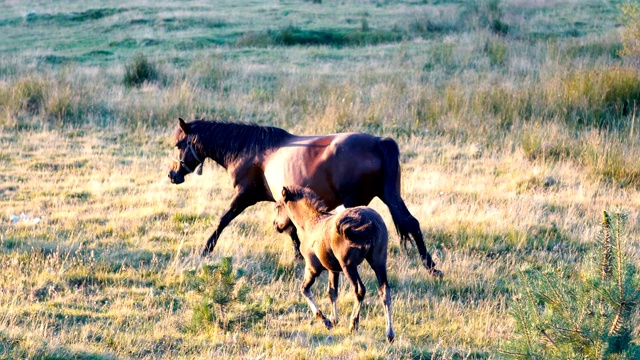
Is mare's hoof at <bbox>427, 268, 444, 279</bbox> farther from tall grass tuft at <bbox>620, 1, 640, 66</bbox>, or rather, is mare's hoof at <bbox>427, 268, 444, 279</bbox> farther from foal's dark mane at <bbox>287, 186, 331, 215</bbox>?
tall grass tuft at <bbox>620, 1, 640, 66</bbox>

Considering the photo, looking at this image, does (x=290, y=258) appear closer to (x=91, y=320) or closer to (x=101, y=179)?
(x=91, y=320)

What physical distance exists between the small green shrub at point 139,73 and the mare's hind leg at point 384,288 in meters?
13.2

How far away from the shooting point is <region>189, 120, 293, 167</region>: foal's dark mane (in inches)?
316

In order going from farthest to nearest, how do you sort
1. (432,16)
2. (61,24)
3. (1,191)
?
(61,24) → (432,16) → (1,191)

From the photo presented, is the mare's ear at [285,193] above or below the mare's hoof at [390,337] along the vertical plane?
above

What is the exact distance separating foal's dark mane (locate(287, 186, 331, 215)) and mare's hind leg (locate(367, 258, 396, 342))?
0.65 meters

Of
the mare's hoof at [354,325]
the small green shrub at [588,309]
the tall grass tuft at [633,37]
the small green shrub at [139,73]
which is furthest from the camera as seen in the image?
the small green shrub at [139,73]

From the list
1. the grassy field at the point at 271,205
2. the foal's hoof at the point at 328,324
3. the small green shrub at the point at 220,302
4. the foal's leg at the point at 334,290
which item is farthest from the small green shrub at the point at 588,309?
the small green shrub at the point at 220,302

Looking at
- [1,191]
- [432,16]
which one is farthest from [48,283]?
[432,16]

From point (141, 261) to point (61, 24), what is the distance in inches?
1043

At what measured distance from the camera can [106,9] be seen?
3412 cm

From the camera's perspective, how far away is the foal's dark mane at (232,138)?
8.03 metres

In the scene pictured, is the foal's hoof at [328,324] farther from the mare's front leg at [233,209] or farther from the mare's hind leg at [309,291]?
the mare's front leg at [233,209]

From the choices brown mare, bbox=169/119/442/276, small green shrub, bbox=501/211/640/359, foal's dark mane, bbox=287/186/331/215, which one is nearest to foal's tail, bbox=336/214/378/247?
foal's dark mane, bbox=287/186/331/215
